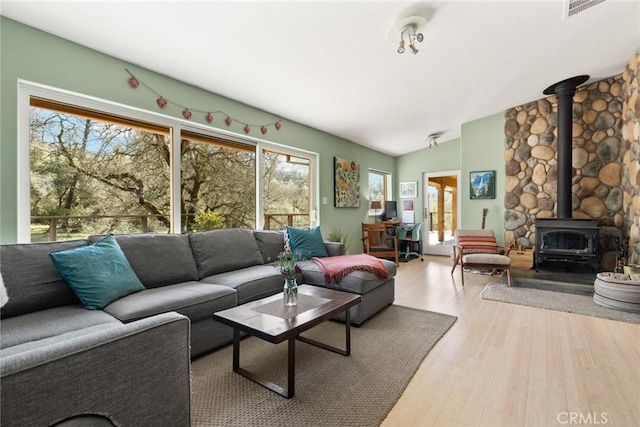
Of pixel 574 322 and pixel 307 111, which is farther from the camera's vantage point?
pixel 307 111

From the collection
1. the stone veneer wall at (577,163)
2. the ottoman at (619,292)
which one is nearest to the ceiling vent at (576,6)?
the stone veneer wall at (577,163)

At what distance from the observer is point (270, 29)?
2.37 metres

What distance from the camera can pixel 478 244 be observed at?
483cm

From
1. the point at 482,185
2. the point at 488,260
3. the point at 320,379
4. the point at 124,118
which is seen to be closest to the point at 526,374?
the point at 320,379

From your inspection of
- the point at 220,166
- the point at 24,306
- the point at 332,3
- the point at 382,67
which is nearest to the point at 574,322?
the point at 382,67

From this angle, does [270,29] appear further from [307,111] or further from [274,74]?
[307,111]

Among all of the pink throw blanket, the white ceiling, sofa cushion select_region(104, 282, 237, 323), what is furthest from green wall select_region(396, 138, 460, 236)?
sofa cushion select_region(104, 282, 237, 323)

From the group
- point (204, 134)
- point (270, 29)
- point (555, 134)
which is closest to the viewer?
point (270, 29)

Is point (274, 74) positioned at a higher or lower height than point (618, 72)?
lower

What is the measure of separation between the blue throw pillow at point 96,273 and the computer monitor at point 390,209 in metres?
5.30

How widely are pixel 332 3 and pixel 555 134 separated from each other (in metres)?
4.56

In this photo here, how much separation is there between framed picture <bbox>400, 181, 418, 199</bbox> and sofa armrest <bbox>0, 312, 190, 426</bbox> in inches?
259

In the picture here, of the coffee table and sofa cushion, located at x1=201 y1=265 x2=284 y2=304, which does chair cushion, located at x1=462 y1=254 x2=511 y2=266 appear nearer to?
the coffee table

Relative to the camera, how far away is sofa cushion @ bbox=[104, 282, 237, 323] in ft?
6.10
